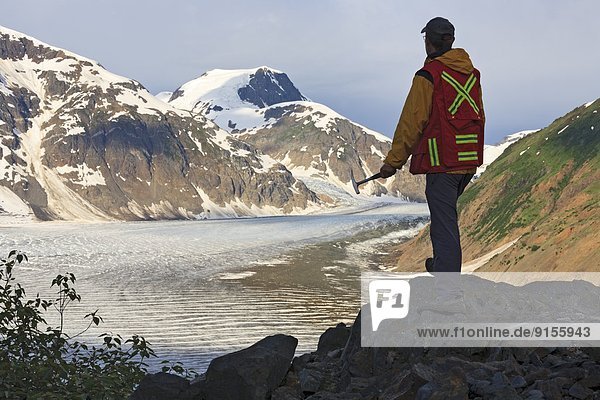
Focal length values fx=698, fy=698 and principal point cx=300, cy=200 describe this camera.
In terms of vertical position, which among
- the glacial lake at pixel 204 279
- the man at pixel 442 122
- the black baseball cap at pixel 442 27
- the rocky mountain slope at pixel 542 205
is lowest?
the glacial lake at pixel 204 279

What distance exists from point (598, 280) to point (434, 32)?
23072 millimetres

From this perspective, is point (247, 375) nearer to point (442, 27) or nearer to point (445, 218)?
point (445, 218)

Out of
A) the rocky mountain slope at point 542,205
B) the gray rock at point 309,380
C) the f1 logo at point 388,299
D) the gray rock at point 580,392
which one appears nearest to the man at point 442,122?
the f1 logo at point 388,299

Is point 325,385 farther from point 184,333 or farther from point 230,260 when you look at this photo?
point 230,260

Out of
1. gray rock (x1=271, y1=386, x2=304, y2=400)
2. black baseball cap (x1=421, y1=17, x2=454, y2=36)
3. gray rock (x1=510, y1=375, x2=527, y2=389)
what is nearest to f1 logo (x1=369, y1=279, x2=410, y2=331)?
gray rock (x1=271, y1=386, x2=304, y2=400)

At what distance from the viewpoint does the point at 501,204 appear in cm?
6231

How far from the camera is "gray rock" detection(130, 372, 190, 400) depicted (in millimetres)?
9250

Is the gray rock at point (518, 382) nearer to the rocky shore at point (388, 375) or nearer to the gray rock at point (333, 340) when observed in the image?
the rocky shore at point (388, 375)

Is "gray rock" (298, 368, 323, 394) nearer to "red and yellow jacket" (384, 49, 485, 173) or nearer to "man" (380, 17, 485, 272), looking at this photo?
"man" (380, 17, 485, 272)

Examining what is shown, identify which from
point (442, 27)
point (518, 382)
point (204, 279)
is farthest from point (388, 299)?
point (204, 279)

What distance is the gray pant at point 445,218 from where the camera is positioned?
835 centimetres

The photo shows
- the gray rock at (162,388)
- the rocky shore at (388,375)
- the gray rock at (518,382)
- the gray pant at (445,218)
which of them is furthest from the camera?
the gray rock at (162,388)

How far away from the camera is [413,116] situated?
805 centimetres

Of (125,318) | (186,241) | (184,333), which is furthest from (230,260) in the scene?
(184,333)
